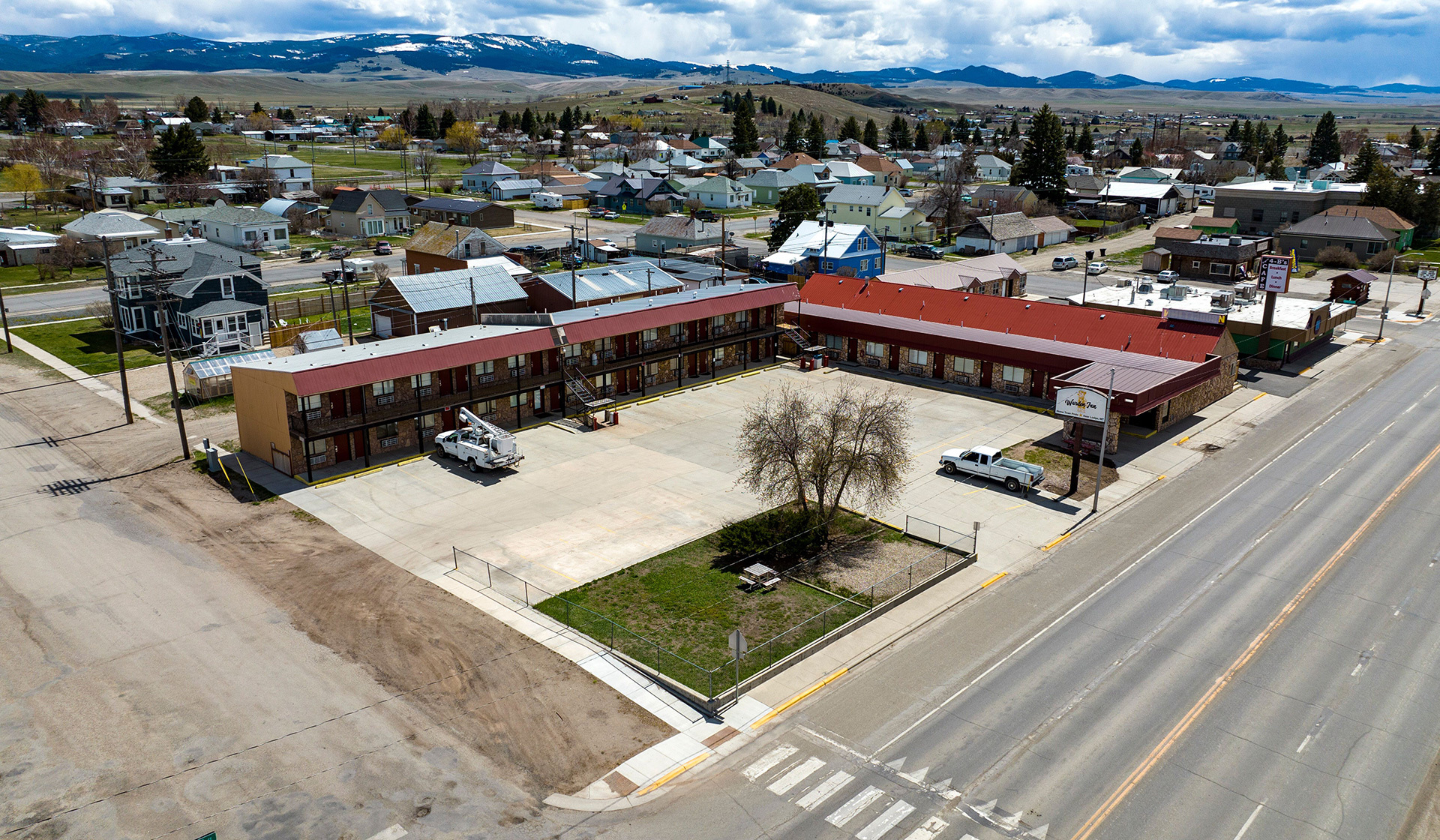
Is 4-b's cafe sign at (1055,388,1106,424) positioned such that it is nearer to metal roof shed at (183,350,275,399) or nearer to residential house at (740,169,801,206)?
metal roof shed at (183,350,275,399)

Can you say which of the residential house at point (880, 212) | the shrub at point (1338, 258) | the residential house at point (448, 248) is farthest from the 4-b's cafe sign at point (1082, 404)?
the shrub at point (1338, 258)

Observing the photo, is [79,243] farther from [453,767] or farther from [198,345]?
[453,767]

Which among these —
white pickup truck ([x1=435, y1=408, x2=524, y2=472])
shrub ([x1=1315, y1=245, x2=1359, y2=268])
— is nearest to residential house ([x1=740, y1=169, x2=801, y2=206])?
shrub ([x1=1315, y1=245, x2=1359, y2=268])

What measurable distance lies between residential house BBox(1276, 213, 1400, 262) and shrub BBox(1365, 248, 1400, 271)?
2.34 metres

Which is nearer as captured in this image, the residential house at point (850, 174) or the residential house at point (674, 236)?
the residential house at point (674, 236)

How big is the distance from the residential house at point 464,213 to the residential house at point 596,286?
56478 millimetres

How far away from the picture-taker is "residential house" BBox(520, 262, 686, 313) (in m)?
72.2

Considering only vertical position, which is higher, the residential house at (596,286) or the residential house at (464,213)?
the residential house at (464,213)

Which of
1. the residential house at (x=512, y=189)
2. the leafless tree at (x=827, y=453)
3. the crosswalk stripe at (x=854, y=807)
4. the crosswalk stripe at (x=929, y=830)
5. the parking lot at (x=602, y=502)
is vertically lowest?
the crosswalk stripe at (x=854, y=807)

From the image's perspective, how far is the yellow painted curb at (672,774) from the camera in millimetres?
25708

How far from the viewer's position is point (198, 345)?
72062 millimetres

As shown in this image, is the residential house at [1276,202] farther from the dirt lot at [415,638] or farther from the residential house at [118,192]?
the residential house at [118,192]

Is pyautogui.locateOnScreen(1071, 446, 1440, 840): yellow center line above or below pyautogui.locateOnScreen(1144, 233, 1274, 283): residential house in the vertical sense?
below

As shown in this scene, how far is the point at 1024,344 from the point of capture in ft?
209
